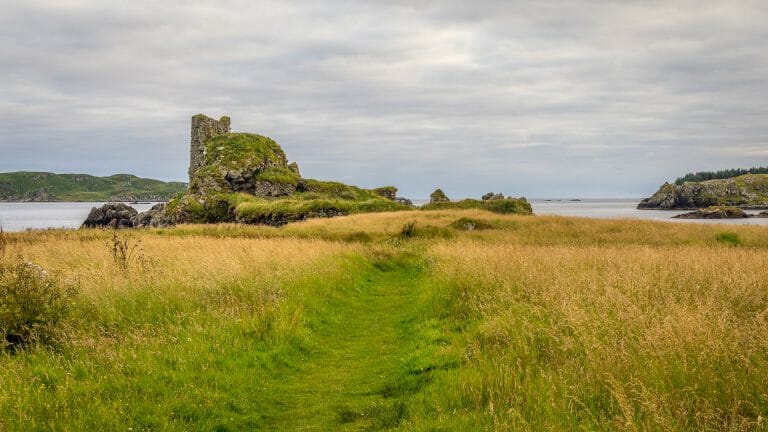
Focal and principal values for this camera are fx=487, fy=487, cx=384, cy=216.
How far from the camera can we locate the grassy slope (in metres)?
5.89

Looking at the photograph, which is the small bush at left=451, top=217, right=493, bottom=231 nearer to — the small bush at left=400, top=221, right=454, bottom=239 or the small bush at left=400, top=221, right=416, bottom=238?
the small bush at left=400, top=221, right=454, bottom=239

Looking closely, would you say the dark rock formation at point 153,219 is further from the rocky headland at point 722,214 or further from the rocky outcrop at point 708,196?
the rocky outcrop at point 708,196

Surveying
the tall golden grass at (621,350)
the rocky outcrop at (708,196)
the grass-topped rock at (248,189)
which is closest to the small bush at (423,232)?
the tall golden grass at (621,350)

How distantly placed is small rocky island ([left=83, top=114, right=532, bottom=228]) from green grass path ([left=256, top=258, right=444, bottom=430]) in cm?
4175

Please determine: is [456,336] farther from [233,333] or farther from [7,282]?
[7,282]

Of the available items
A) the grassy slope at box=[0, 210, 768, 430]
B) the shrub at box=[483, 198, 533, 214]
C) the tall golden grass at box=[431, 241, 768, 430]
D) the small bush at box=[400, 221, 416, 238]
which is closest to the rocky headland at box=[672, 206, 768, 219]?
the shrub at box=[483, 198, 533, 214]

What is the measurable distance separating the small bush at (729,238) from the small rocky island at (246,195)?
81.7 ft

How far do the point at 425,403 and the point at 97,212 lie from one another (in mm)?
79212

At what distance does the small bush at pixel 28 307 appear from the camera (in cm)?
848

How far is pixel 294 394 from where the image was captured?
26.8ft

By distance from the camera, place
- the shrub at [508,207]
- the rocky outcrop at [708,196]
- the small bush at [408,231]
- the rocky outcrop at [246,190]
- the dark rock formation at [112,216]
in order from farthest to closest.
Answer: the rocky outcrop at [708,196] → the dark rock formation at [112,216] → the rocky outcrop at [246,190] → the shrub at [508,207] → the small bush at [408,231]

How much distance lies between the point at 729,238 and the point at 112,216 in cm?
7707

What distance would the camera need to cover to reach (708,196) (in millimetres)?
174750

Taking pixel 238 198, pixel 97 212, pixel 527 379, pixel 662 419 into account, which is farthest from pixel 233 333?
pixel 97 212
